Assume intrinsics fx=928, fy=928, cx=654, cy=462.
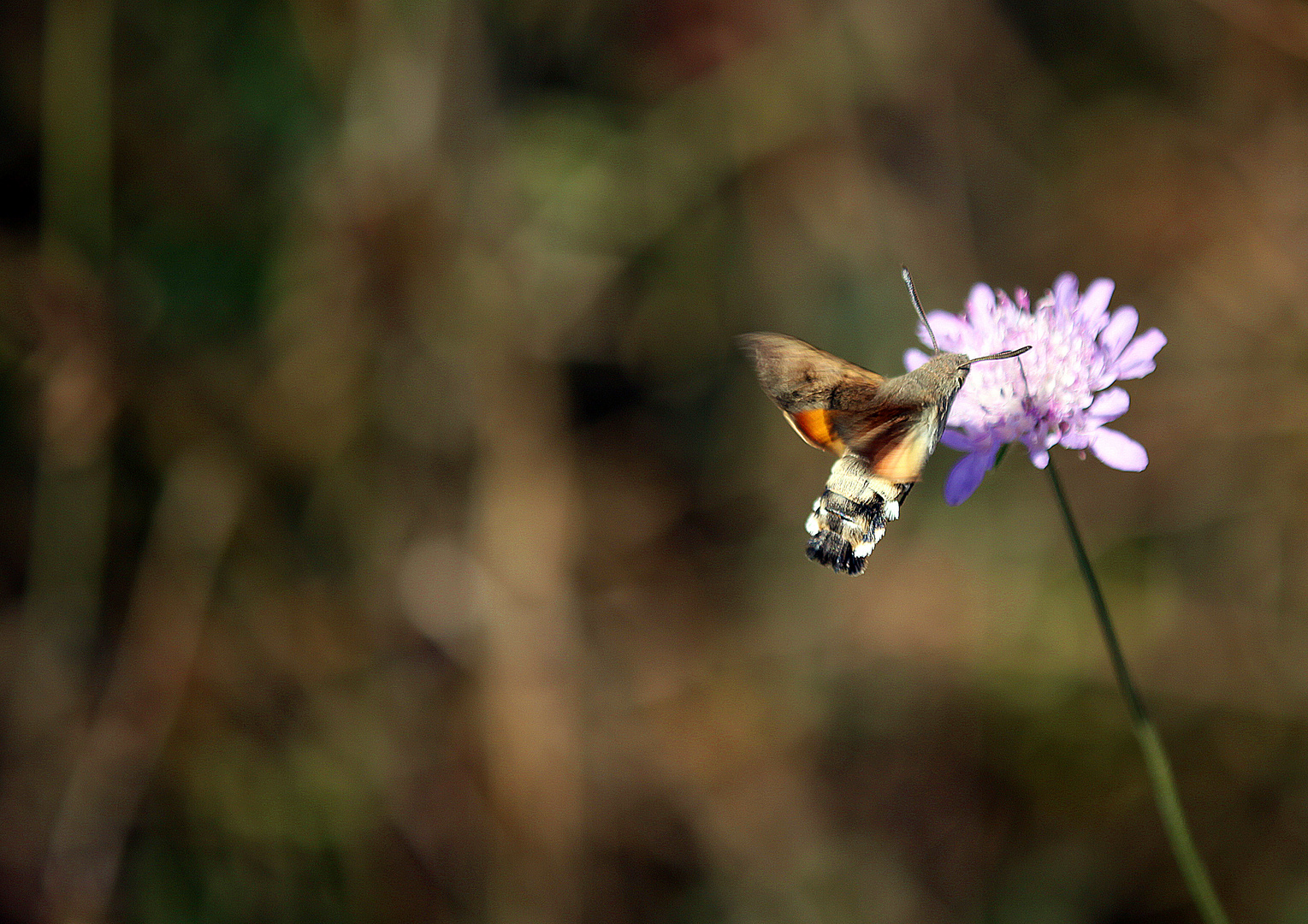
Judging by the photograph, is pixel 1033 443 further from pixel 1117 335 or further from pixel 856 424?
pixel 856 424

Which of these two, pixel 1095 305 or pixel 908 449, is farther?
pixel 1095 305

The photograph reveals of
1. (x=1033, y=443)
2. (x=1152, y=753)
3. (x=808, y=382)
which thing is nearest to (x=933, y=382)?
(x=808, y=382)

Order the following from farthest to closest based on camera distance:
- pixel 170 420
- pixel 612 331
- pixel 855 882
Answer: pixel 612 331
pixel 170 420
pixel 855 882

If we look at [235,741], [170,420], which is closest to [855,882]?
[235,741]

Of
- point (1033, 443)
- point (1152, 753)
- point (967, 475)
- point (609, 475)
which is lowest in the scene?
point (1152, 753)

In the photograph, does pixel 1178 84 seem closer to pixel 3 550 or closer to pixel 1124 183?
pixel 1124 183

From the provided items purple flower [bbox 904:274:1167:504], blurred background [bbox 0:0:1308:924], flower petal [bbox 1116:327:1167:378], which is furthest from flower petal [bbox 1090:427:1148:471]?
blurred background [bbox 0:0:1308:924]
